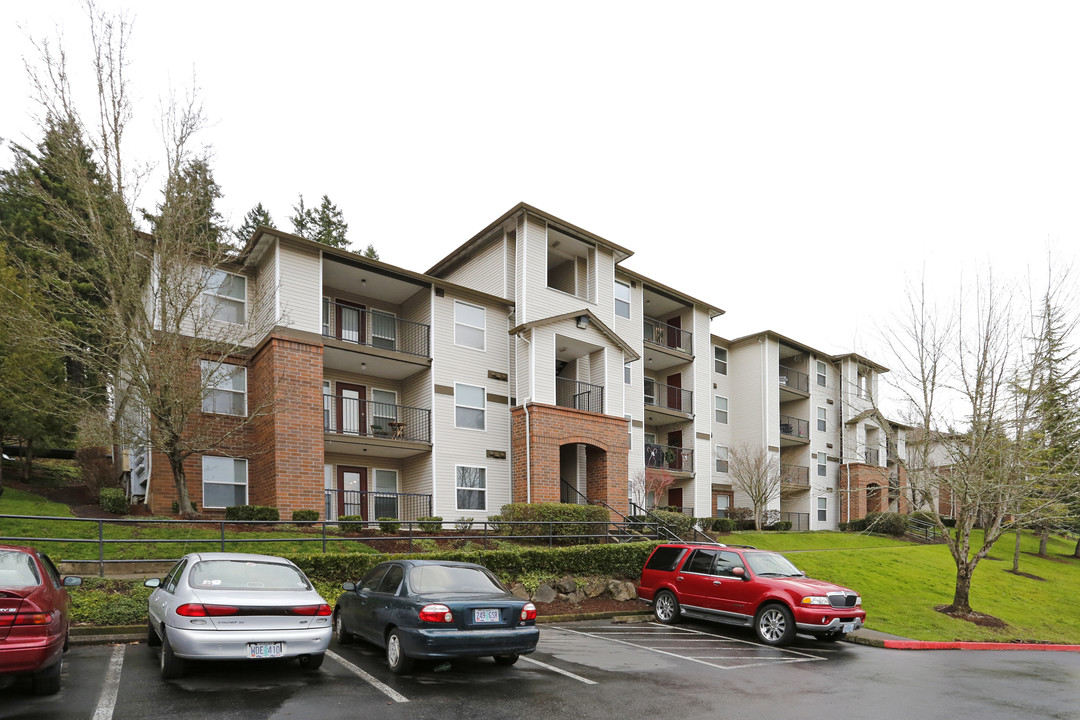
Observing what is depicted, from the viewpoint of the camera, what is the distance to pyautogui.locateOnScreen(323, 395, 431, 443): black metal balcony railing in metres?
22.1

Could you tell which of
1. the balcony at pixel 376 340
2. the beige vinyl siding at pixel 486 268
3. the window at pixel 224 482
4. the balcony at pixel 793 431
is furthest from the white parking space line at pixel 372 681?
the balcony at pixel 793 431

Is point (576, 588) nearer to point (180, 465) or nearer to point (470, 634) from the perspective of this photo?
point (470, 634)

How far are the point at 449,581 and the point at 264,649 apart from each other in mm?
2346

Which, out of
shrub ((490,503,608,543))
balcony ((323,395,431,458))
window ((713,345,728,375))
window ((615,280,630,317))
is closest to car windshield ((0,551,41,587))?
shrub ((490,503,608,543))

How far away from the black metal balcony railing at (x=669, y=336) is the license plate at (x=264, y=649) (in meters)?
25.7

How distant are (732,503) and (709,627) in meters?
23.0

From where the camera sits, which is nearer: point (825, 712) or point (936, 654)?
point (825, 712)

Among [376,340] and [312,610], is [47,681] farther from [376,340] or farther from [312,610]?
[376,340]

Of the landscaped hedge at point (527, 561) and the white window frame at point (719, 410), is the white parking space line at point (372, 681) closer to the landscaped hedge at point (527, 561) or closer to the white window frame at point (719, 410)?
the landscaped hedge at point (527, 561)

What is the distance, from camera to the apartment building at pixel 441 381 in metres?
19.7

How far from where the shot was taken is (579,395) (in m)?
25.6

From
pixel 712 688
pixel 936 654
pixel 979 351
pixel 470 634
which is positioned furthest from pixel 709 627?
pixel 979 351

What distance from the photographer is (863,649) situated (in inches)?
513

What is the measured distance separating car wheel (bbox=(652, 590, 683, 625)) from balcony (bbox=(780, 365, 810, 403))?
27135mm
